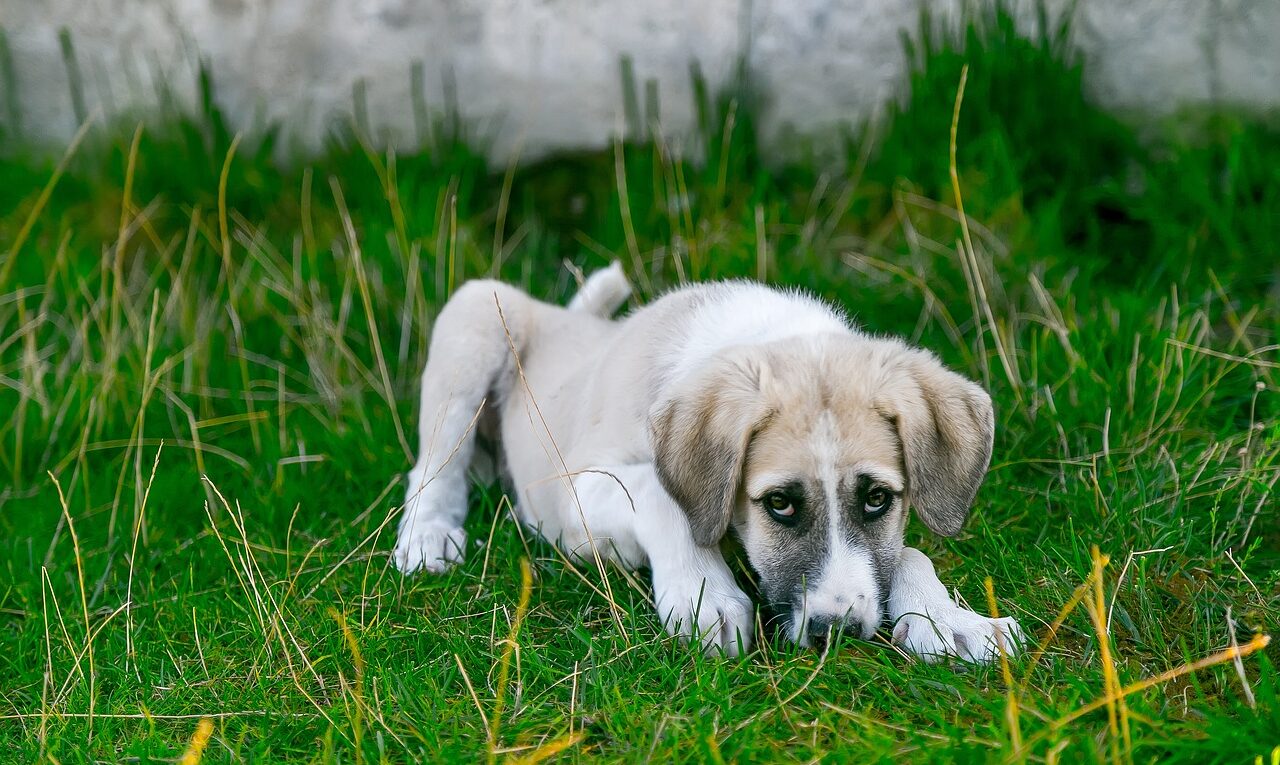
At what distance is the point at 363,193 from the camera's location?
5988 mm

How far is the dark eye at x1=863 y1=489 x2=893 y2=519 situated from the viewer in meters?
3.20

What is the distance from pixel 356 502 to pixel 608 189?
7.41 feet

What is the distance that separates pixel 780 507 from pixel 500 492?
5.98ft

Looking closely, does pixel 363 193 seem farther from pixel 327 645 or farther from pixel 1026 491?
pixel 1026 491

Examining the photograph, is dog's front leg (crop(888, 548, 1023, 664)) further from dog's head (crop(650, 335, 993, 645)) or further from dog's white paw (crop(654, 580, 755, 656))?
dog's white paw (crop(654, 580, 755, 656))

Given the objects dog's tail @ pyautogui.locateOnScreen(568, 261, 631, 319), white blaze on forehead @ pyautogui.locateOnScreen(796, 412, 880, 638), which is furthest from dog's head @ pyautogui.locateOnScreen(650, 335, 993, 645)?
dog's tail @ pyautogui.locateOnScreen(568, 261, 631, 319)

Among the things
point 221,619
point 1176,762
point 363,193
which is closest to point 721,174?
point 363,193

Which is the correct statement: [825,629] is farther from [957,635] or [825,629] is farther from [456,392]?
[456,392]

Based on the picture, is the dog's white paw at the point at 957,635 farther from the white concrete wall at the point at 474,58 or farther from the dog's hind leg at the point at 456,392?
the white concrete wall at the point at 474,58

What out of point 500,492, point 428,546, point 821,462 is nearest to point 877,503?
point 821,462

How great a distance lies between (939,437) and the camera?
3.29 metres

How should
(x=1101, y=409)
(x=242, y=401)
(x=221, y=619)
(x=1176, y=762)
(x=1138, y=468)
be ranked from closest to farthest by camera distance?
(x=1176, y=762) → (x=221, y=619) → (x=1138, y=468) → (x=1101, y=409) → (x=242, y=401)

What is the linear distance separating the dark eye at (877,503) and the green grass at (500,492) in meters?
0.34

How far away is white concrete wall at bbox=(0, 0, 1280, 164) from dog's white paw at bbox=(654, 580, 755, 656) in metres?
3.23
